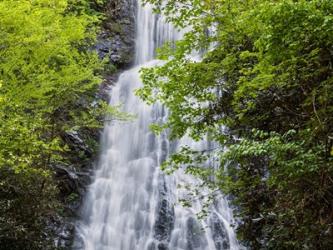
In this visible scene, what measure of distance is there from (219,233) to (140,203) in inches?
107

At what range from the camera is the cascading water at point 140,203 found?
11.5 m

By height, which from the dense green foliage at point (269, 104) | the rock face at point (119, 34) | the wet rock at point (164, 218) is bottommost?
the wet rock at point (164, 218)

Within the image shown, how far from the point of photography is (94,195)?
1316cm

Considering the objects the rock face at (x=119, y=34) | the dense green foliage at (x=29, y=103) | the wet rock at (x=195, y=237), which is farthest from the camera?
the rock face at (x=119, y=34)

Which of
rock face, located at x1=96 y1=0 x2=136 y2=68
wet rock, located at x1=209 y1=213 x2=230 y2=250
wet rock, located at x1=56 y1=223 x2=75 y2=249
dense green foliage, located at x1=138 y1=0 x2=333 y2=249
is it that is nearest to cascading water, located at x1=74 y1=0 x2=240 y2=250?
wet rock, located at x1=209 y1=213 x2=230 y2=250

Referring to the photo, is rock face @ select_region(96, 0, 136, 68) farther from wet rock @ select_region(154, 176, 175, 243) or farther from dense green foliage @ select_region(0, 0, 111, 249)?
dense green foliage @ select_region(0, 0, 111, 249)

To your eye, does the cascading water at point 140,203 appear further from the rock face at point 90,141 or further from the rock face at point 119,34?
the rock face at point 119,34

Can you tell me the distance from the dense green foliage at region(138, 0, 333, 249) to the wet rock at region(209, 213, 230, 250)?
365 centimetres

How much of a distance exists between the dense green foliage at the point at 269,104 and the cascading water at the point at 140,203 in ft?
12.0

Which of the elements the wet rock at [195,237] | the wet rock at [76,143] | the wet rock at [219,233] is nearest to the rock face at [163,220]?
the wet rock at [195,237]

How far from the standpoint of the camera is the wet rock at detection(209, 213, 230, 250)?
11305 millimetres

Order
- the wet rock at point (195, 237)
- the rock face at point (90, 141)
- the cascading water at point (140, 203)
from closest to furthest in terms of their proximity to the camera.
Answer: the wet rock at point (195, 237) < the cascading water at point (140, 203) < the rock face at point (90, 141)

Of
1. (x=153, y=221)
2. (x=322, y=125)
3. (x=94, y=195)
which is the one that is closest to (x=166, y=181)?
(x=153, y=221)

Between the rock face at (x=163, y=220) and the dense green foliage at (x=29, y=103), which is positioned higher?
the dense green foliage at (x=29, y=103)
